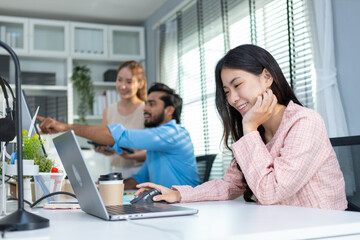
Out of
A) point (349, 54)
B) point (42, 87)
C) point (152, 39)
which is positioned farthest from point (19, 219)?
point (152, 39)

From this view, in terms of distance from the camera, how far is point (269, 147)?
4.58 ft

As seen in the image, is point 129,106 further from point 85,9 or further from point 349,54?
point 349,54

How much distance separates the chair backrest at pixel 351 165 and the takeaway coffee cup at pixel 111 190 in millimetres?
746

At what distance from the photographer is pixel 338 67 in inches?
89.0

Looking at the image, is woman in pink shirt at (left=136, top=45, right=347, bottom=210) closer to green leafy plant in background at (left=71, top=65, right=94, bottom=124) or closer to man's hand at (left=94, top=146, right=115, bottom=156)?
man's hand at (left=94, top=146, right=115, bottom=156)

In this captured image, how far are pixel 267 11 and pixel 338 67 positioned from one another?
780 mm

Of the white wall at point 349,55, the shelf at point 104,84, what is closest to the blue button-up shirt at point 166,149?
the white wall at point 349,55

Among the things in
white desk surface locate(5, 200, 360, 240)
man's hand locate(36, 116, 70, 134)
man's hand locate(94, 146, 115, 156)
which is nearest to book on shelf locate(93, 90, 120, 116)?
man's hand locate(94, 146, 115, 156)

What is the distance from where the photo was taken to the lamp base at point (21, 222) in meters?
0.73

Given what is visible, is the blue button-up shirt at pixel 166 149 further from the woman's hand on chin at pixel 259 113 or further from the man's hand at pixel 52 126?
the woman's hand on chin at pixel 259 113

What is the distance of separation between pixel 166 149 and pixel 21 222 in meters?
1.70

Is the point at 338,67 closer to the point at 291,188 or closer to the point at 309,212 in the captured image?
the point at 291,188

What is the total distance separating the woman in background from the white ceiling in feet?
4.13

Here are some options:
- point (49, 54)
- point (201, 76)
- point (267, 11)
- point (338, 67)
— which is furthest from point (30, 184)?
point (49, 54)
